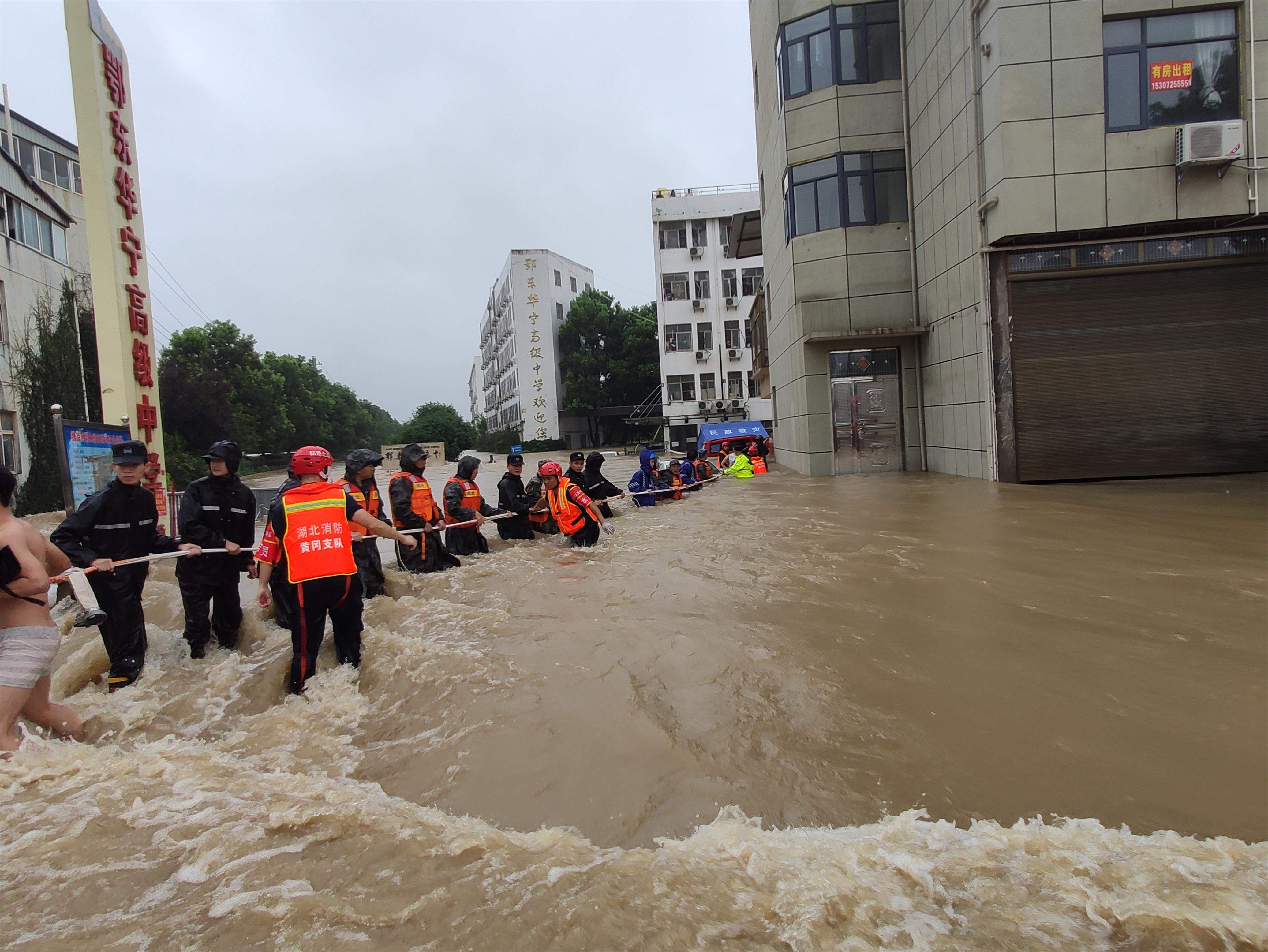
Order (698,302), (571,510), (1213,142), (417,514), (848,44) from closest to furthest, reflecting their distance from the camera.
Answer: (417,514) → (571,510) → (1213,142) → (848,44) → (698,302)

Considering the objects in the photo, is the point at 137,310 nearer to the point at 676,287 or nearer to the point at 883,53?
the point at 883,53

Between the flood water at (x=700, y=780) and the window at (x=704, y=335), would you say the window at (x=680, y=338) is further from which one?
the flood water at (x=700, y=780)

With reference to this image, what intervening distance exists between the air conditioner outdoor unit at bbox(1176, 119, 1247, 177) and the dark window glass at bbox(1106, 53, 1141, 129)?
30.7 inches

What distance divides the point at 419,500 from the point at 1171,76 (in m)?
12.0

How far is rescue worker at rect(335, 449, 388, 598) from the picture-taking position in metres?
7.03

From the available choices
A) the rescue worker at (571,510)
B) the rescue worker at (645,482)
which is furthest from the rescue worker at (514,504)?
the rescue worker at (645,482)

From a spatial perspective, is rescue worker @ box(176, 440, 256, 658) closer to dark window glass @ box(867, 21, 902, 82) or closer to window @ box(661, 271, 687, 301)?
dark window glass @ box(867, 21, 902, 82)

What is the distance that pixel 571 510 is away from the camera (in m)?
Answer: 9.32

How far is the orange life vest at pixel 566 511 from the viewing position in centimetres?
927

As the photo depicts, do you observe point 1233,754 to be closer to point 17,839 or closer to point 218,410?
point 17,839

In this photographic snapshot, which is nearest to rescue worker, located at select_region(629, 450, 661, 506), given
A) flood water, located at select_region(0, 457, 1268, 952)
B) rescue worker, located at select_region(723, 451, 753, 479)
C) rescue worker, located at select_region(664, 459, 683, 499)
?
rescue worker, located at select_region(664, 459, 683, 499)

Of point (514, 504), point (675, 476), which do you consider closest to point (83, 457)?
point (514, 504)

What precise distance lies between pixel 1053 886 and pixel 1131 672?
2093mm

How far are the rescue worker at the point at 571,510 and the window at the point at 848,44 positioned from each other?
11.6 m
